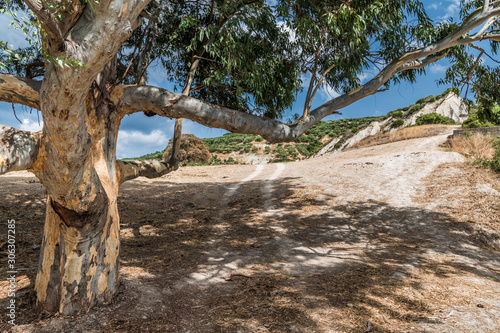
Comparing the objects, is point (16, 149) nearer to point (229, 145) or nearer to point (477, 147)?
point (477, 147)

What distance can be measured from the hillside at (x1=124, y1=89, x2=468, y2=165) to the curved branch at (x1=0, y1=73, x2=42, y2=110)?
20.0 metres

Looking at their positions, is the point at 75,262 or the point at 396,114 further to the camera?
the point at 396,114

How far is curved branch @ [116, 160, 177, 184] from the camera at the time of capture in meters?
4.00

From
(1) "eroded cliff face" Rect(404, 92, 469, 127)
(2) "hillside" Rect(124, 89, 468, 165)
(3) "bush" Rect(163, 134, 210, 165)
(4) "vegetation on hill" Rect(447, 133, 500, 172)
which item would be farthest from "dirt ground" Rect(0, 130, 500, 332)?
(1) "eroded cliff face" Rect(404, 92, 469, 127)

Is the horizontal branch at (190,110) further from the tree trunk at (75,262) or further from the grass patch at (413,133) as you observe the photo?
the grass patch at (413,133)

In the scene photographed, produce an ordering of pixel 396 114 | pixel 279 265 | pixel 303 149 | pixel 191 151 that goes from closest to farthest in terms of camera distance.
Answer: pixel 279 265 < pixel 191 151 < pixel 396 114 < pixel 303 149

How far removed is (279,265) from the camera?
15.1 feet

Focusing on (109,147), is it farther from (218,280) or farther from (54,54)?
(218,280)

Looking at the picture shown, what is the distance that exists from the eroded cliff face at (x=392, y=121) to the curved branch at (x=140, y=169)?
22198 millimetres

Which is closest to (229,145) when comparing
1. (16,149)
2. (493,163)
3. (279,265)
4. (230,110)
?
(493,163)

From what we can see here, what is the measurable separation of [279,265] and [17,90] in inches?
152

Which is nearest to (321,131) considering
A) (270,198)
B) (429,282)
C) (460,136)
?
(460,136)

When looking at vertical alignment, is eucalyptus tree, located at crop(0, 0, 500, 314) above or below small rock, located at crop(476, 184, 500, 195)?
above

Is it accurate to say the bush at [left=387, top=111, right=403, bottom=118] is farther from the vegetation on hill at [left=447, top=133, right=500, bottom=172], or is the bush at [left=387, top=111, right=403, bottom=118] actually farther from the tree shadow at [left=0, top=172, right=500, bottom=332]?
the tree shadow at [left=0, top=172, right=500, bottom=332]
